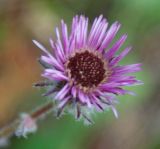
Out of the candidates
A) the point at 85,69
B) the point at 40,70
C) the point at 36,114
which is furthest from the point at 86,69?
the point at 40,70

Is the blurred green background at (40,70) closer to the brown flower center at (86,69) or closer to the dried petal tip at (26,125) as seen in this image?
the dried petal tip at (26,125)

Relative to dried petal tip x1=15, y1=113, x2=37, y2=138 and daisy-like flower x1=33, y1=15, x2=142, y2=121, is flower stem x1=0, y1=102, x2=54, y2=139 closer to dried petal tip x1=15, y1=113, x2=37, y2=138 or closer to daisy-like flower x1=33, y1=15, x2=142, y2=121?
dried petal tip x1=15, y1=113, x2=37, y2=138

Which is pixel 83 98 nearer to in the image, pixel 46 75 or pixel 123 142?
pixel 46 75

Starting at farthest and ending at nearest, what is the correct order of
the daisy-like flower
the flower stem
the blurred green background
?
the blurred green background
the flower stem
the daisy-like flower

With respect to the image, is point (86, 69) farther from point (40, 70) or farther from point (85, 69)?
point (40, 70)

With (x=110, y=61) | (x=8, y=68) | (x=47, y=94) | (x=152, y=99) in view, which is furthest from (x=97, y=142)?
(x=47, y=94)

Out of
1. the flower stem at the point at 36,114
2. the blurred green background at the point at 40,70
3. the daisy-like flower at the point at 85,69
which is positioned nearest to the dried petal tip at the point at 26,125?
the flower stem at the point at 36,114

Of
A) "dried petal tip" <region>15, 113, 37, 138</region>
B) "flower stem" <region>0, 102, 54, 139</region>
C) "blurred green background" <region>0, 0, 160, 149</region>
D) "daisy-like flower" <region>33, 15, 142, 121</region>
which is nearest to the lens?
"daisy-like flower" <region>33, 15, 142, 121</region>

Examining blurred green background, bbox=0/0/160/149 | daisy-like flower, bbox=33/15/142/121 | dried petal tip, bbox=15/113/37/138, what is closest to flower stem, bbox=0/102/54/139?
dried petal tip, bbox=15/113/37/138
